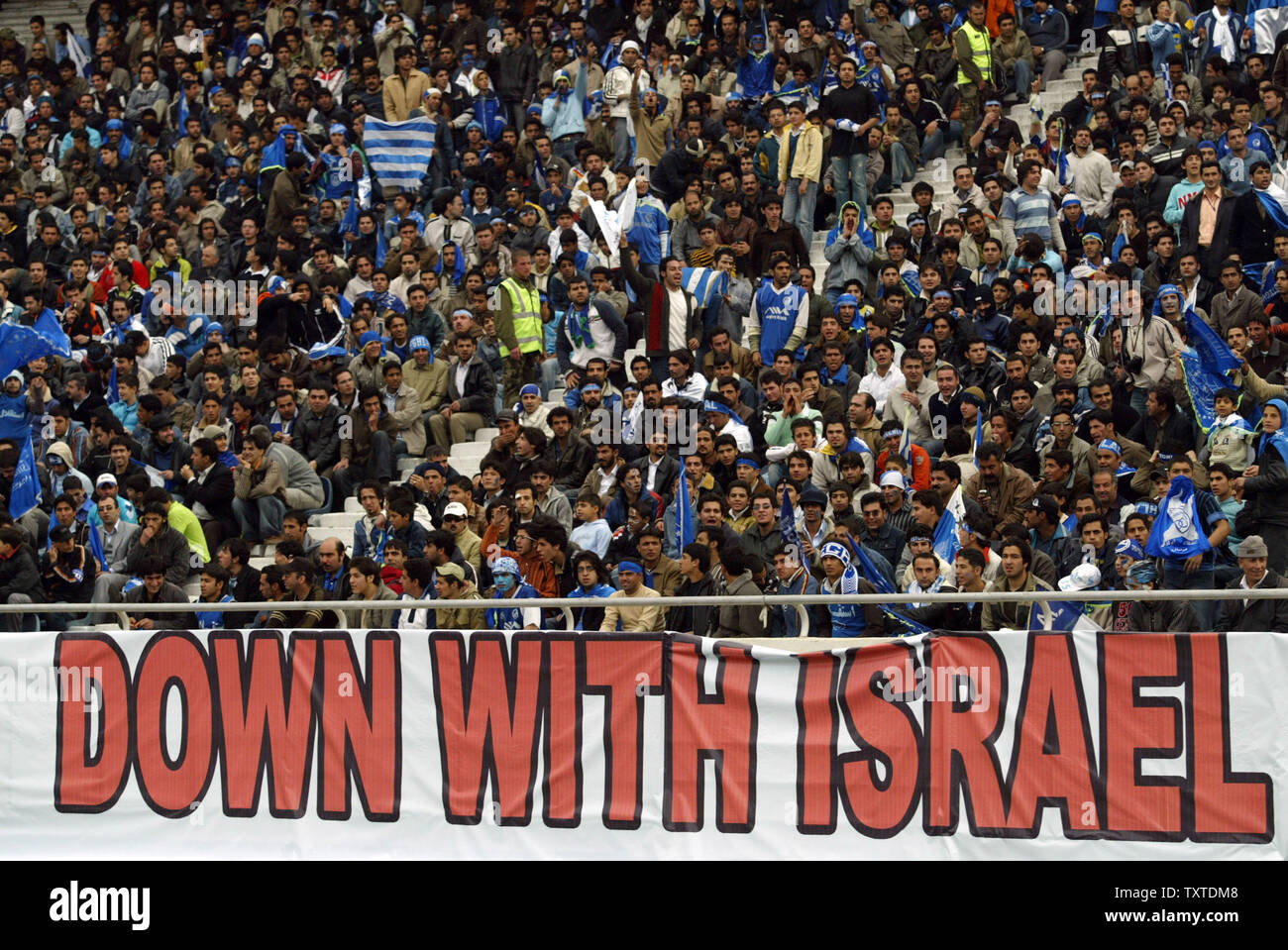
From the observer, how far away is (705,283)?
17.0 m

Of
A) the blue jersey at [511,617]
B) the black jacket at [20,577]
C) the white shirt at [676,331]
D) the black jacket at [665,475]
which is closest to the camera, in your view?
the blue jersey at [511,617]

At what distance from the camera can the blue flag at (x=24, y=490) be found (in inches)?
622

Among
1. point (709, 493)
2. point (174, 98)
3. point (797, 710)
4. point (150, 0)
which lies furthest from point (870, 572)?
point (150, 0)

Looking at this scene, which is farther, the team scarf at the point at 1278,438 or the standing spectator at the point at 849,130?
the standing spectator at the point at 849,130

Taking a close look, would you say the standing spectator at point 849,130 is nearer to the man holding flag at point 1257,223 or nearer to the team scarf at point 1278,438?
the man holding flag at point 1257,223

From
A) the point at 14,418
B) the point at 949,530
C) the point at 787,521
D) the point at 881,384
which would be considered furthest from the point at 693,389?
the point at 14,418

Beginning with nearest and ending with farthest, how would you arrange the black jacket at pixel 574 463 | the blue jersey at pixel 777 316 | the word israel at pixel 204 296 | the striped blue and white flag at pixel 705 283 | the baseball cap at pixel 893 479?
the baseball cap at pixel 893 479
the black jacket at pixel 574 463
the blue jersey at pixel 777 316
the striped blue and white flag at pixel 705 283
the word israel at pixel 204 296

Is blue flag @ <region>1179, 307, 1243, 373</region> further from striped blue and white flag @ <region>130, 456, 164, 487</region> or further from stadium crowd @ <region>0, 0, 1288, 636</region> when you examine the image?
striped blue and white flag @ <region>130, 456, 164, 487</region>

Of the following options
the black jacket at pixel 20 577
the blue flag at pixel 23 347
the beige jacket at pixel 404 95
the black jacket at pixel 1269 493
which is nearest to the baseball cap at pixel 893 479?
the black jacket at pixel 1269 493

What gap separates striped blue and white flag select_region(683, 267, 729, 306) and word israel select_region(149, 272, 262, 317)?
4.65 meters

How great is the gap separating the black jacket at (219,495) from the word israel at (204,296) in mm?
3566

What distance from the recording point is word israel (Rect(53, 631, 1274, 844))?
8.69 m

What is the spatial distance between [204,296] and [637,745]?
1136 cm

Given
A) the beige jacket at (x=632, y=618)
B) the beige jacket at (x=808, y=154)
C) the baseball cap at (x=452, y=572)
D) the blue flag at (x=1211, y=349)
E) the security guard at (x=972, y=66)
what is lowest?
the beige jacket at (x=632, y=618)
